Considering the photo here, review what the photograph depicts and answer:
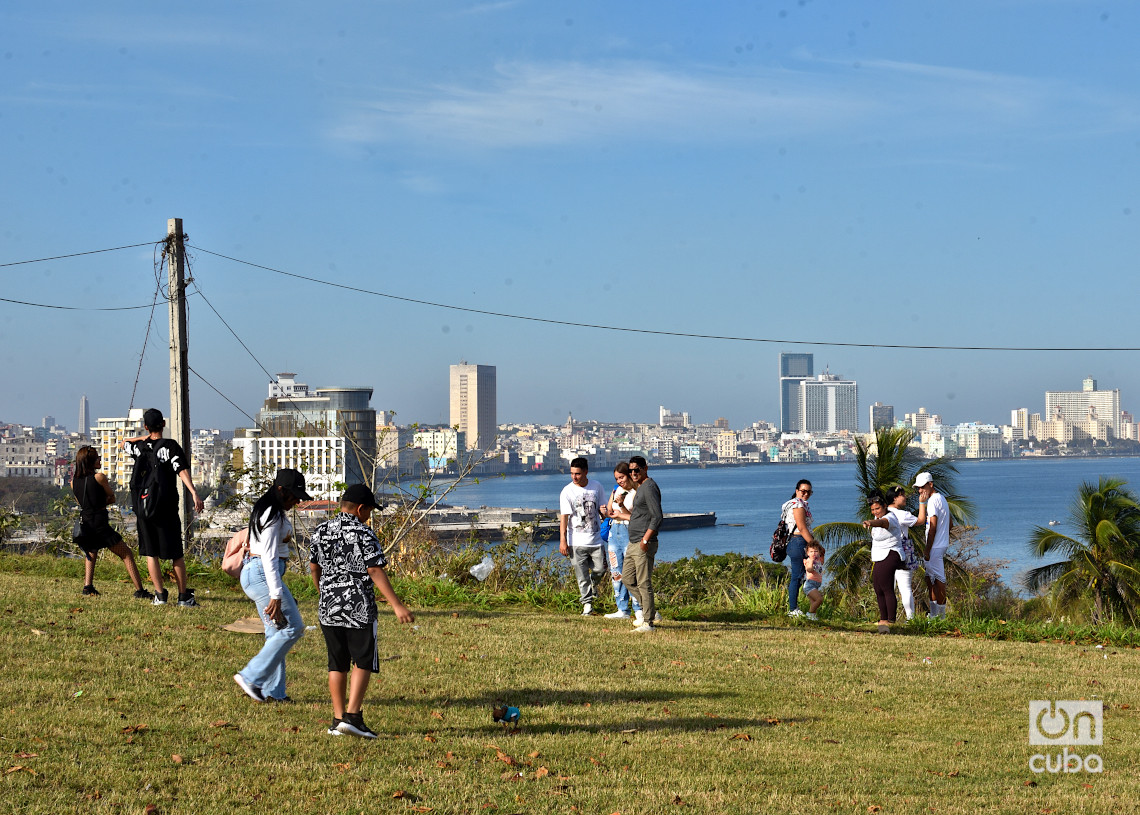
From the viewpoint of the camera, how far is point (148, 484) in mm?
A: 9961

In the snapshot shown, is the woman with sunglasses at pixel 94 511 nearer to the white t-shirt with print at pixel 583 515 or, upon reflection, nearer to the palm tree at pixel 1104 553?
the white t-shirt with print at pixel 583 515

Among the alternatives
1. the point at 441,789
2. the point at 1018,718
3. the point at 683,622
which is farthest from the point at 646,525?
the point at 441,789

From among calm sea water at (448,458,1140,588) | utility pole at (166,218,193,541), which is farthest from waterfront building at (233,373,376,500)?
calm sea water at (448,458,1140,588)

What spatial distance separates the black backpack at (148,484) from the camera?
9914mm

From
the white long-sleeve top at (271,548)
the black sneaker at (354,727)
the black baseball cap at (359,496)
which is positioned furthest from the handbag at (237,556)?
the black sneaker at (354,727)

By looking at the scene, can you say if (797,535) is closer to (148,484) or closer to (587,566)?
(587,566)

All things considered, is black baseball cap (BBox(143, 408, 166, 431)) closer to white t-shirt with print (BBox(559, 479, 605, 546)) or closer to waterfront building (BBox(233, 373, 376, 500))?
waterfront building (BBox(233, 373, 376, 500))

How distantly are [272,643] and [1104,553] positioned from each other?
58.3 ft

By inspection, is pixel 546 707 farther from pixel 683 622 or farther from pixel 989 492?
pixel 989 492

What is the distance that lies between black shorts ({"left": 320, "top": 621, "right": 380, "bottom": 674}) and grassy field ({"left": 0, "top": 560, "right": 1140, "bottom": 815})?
1.35ft

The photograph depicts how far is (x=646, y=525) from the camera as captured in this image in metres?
9.87

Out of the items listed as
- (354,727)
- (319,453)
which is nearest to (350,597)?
(354,727)

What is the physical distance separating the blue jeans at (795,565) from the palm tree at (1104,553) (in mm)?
10802

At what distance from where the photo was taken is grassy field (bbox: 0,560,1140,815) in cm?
508
